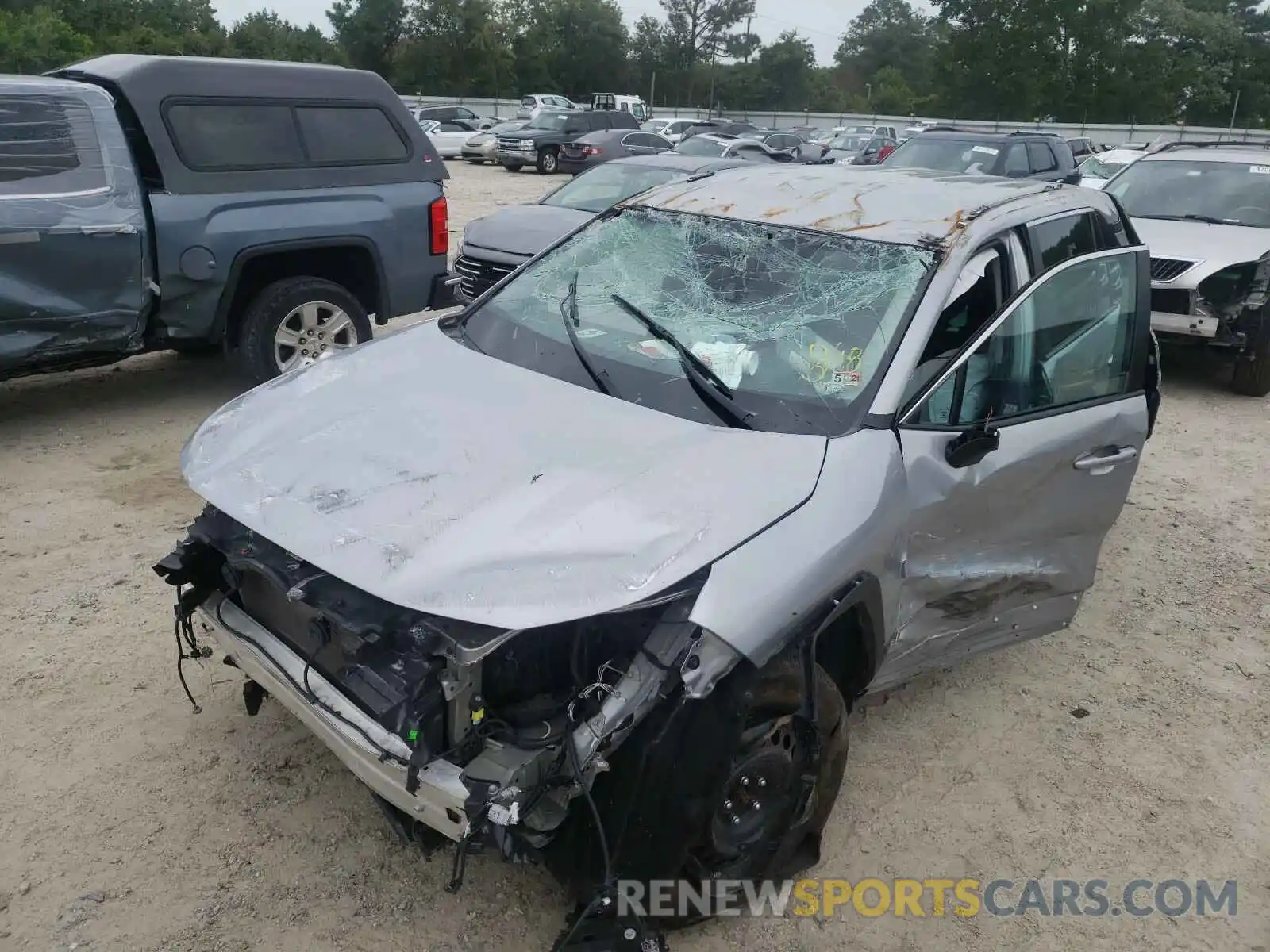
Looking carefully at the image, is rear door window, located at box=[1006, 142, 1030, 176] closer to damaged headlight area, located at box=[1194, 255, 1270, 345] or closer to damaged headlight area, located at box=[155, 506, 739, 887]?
damaged headlight area, located at box=[1194, 255, 1270, 345]

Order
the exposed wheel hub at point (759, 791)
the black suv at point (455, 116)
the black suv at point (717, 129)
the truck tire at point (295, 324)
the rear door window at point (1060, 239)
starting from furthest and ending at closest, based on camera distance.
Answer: the black suv at point (455, 116), the black suv at point (717, 129), the truck tire at point (295, 324), the rear door window at point (1060, 239), the exposed wheel hub at point (759, 791)

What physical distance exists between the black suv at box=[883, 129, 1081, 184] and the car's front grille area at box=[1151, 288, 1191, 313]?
507cm

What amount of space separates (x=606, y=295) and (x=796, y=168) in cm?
118

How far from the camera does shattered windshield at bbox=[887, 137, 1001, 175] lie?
12.3 m

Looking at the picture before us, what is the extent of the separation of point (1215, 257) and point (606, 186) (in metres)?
5.38

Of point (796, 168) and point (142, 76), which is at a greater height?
point (142, 76)

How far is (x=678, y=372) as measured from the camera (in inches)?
115

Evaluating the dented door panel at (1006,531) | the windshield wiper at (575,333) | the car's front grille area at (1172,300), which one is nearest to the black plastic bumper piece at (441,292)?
the windshield wiper at (575,333)

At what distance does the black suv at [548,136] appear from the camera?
80.2 feet

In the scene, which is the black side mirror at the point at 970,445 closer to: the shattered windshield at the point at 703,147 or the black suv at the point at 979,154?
the black suv at the point at 979,154

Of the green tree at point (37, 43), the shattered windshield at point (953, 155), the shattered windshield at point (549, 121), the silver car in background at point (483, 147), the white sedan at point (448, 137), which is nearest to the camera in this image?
the shattered windshield at point (953, 155)

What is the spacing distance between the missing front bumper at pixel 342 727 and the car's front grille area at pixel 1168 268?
7.21m

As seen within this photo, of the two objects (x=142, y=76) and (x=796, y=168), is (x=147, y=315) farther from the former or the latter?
(x=796, y=168)

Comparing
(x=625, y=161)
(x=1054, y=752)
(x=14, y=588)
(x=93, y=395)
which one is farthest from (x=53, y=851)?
(x=625, y=161)
